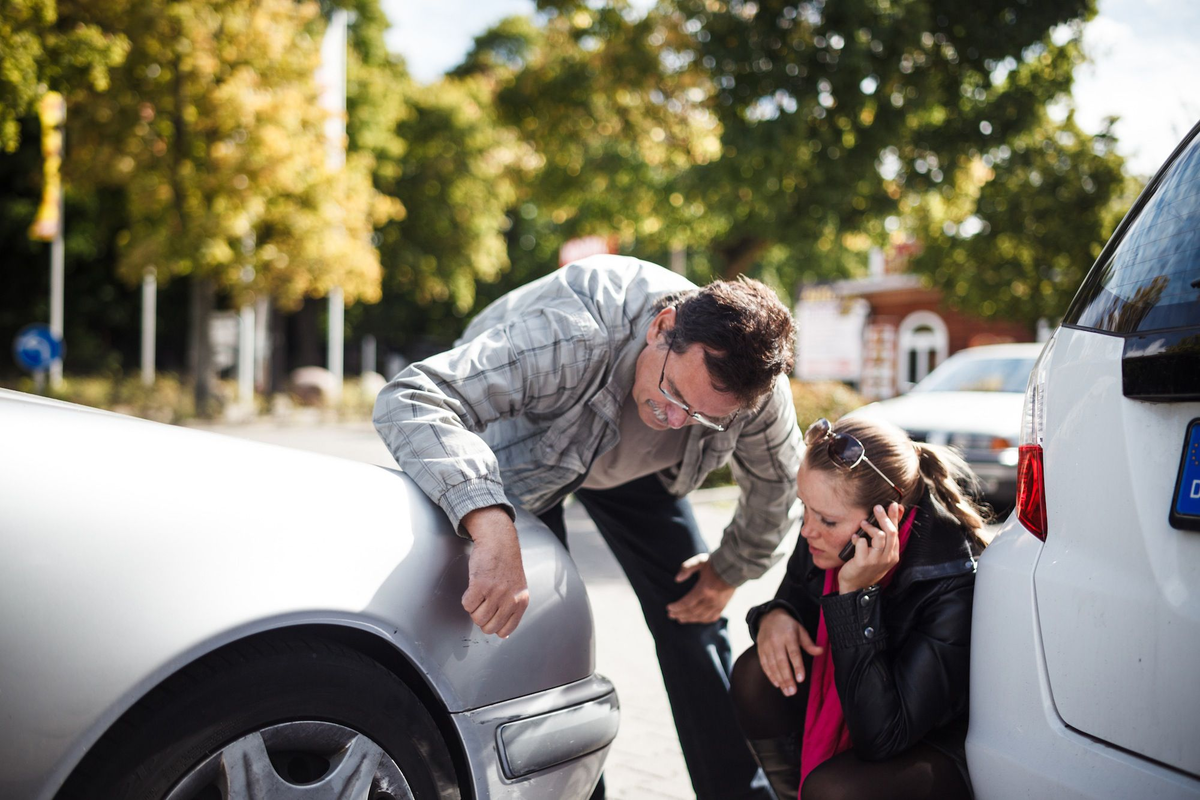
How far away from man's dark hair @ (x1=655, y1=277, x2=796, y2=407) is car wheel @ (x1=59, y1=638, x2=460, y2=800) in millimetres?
1035

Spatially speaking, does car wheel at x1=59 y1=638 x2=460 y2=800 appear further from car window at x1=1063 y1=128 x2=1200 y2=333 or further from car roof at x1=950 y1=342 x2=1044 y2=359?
car roof at x1=950 y1=342 x2=1044 y2=359

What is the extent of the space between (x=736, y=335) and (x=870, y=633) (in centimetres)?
74

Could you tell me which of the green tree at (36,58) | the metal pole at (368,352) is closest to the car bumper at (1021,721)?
the green tree at (36,58)

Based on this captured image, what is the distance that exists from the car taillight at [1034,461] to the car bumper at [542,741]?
1.02 meters

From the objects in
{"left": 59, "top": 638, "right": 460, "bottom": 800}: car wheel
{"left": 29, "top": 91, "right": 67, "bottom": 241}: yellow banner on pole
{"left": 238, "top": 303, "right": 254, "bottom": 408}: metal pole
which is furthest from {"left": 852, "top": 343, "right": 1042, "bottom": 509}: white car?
{"left": 238, "top": 303, "right": 254, "bottom": 408}: metal pole

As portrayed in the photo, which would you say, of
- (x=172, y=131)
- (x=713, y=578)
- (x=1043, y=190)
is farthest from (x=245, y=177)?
(x=713, y=578)

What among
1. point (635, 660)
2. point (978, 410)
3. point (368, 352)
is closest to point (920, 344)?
point (368, 352)

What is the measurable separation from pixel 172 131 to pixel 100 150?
1.33 m

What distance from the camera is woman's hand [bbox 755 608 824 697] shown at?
2.29 m

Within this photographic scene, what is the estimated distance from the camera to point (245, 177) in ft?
56.0

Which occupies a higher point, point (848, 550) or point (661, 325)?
point (661, 325)

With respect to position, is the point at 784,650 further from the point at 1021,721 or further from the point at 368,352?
the point at 368,352

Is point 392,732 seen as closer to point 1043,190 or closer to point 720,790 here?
point 720,790

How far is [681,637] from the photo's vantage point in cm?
296
